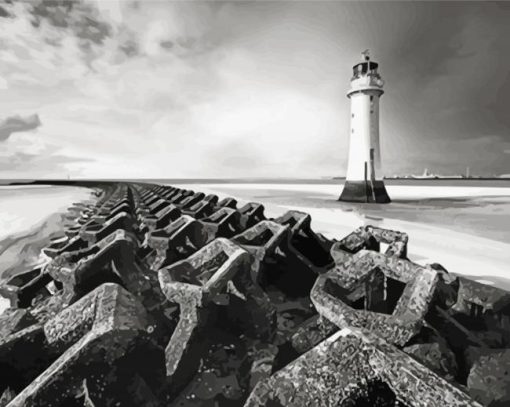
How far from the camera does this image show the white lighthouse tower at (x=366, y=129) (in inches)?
945

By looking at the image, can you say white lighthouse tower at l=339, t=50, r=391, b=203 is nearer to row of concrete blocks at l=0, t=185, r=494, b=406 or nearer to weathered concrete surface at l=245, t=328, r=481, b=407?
row of concrete blocks at l=0, t=185, r=494, b=406

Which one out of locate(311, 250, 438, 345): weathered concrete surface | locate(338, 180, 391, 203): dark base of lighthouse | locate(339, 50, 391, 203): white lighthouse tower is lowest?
locate(338, 180, 391, 203): dark base of lighthouse

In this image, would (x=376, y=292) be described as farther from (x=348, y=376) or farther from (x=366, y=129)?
(x=366, y=129)

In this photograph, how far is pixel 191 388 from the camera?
112 cm

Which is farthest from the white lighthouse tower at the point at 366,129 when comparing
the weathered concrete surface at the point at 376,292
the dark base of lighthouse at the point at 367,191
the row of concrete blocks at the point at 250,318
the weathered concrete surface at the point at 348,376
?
the weathered concrete surface at the point at 348,376

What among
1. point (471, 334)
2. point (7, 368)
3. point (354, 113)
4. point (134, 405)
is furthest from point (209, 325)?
point (354, 113)

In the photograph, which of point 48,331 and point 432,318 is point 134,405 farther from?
point 432,318

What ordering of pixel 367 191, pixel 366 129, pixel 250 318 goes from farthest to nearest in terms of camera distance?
pixel 367 191 < pixel 366 129 < pixel 250 318

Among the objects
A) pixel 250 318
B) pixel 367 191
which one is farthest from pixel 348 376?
pixel 367 191

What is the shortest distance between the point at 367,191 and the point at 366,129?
16.4 ft

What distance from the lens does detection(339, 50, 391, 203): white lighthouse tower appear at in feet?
78.8

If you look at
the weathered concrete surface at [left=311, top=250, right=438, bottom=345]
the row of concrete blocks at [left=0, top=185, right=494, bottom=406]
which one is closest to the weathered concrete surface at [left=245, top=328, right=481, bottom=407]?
the row of concrete blocks at [left=0, top=185, right=494, bottom=406]

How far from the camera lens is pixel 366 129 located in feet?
78.8

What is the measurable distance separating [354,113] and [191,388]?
2661 centimetres
